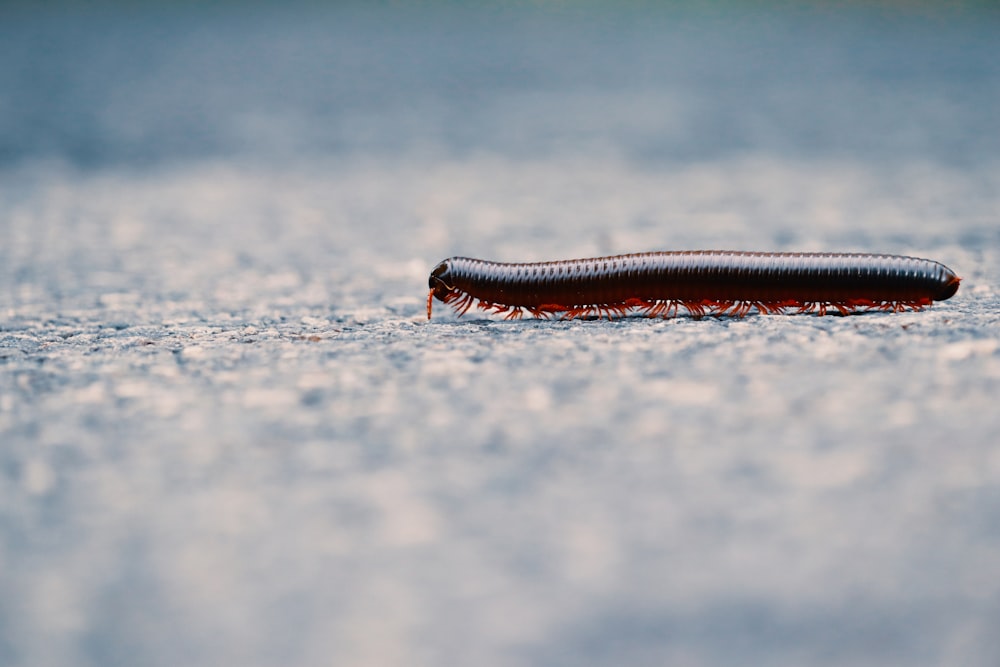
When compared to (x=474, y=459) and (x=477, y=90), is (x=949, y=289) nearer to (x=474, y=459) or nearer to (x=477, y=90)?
(x=474, y=459)

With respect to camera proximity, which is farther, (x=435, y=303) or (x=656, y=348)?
(x=435, y=303)

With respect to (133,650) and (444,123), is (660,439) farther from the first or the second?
(444,123)

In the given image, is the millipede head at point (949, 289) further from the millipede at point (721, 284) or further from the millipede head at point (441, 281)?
the millipede head at point (441, 281)

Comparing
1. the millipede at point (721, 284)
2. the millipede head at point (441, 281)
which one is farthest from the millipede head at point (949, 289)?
the millipede head at point (441, 281)

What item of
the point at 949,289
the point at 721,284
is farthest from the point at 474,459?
the point at 949,289

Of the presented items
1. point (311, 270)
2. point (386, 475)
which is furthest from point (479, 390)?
point (311, 270)

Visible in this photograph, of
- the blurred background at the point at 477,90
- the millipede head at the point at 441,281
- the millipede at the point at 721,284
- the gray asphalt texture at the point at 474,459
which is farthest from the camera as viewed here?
the blurred background at the point at 477,90

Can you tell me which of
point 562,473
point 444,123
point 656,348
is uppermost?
point 444,123

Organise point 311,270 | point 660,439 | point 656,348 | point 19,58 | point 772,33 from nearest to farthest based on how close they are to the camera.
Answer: point 660,439, point 656,348, point 311,270, point 19,58, point 772,33
